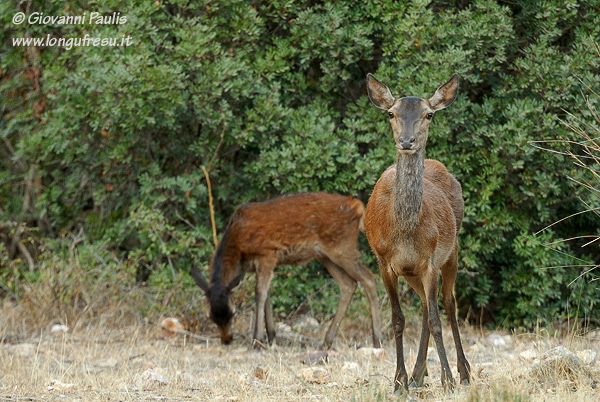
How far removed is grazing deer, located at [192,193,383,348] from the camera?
10.0 metres

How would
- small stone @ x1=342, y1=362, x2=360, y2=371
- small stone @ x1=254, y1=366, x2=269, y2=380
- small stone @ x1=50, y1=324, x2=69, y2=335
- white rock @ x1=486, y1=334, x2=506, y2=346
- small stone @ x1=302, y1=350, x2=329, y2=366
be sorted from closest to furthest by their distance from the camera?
1. small stone @ x1=254, y1=366, x2=269, y2=380
2. small stone @ x1=342, y1=362, x2=360, y2=371
3. small stone @ x1=302, y1=350, x2=329, y2=366
4. white rock @ x1=486, y1=334, x2=506, y2=346
5. small stone @ x1=50, y1=324, x2=69, y2=335

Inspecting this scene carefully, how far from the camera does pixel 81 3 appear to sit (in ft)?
37.1

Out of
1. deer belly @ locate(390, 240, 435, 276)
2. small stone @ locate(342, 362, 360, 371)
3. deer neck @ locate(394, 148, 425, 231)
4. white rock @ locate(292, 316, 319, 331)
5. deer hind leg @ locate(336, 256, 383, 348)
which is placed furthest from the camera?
white rock @ locate(292, 316, 319, 331)

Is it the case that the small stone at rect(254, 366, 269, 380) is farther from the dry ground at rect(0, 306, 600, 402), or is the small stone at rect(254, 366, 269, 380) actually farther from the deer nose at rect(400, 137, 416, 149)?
the deer nose at rect(400, 137, 416, 149)

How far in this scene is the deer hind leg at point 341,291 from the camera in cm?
977

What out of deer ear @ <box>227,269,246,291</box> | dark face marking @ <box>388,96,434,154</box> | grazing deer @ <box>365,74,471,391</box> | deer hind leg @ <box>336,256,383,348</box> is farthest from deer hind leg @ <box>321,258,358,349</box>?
dark face marking @ <box>388,96,434,154</box>

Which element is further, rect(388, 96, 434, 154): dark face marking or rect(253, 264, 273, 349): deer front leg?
rect(253, 264, 273, 349): deer front leg

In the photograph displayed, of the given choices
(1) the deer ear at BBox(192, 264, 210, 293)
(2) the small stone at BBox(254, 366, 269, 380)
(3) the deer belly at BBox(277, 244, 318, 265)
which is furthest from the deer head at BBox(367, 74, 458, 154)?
(1) the deer ear at BBox(192, 264, 210, 293)

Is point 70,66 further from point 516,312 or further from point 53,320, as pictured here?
point 516,312

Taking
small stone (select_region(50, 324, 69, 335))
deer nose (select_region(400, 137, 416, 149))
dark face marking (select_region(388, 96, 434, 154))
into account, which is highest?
dark face marking (select_region(388, 96, 434, 154))

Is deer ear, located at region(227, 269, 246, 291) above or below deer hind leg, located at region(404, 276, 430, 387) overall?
below

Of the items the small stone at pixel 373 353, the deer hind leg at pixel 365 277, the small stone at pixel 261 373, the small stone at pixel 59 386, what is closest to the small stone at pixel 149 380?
the small stone at pixel 59 386

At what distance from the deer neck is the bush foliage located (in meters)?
3.53

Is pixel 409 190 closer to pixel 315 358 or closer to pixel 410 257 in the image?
pixel 410 257
